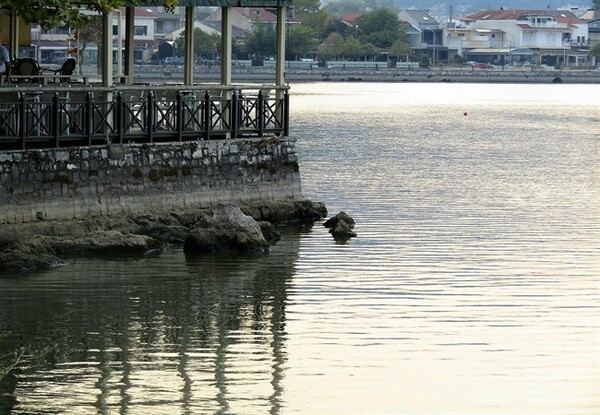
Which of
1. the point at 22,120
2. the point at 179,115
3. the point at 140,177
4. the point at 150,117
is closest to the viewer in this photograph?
the point at 22,120

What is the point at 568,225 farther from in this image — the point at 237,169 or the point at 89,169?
the point at 89,169

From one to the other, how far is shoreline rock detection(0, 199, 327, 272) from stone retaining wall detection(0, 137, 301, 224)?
175 mm

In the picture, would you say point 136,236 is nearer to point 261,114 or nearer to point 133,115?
point 133,115

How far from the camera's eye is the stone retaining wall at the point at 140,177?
79.0 ft

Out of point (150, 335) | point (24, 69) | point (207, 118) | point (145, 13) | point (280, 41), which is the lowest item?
point (150, 335)

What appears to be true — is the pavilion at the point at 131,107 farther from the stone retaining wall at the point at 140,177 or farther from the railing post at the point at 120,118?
the stone retaining wall at the point at 140,177

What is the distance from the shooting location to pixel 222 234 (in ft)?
82.0

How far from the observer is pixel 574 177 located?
4456 centimetres

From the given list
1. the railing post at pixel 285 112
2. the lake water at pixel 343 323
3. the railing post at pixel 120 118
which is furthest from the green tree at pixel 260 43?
the railing post at pixel 120 118

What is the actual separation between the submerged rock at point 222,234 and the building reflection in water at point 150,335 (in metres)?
0.37

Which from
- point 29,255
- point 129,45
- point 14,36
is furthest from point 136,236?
point 14,36

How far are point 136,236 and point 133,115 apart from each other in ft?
7.97

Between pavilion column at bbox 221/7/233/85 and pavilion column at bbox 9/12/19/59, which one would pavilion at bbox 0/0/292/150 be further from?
pavilion column at bbox 9/12/19/59

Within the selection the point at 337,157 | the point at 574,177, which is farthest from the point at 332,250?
the point at 337,157
